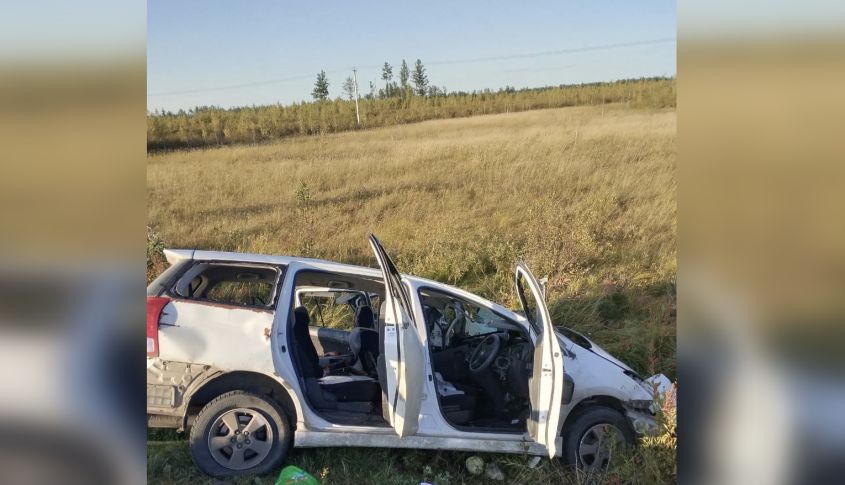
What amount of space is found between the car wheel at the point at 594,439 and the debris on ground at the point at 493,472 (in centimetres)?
45

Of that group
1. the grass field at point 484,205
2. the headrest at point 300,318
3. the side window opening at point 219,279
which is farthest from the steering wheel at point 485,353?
the grass field at point 484,205

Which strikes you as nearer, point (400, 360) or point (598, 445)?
point (400, 360)

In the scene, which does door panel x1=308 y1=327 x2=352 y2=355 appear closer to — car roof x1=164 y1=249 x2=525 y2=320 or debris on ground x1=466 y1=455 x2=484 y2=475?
car roof x1=164 y1=249 x2=525 y2=320

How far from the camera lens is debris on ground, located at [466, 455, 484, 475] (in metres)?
4.46

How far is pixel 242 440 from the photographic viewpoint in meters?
A: 4.09

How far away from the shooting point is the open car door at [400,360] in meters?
3.91

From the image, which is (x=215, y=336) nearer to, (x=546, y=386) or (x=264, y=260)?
(x=264, y=260)

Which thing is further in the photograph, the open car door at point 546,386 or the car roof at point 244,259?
the car roof at point 244,259

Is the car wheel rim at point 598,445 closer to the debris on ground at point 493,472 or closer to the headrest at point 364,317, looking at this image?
the debris on ground at point 493,472

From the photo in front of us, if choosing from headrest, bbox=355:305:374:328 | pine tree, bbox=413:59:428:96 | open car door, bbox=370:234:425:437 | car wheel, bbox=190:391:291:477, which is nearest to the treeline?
pine tree, bbox=413:59:428:96

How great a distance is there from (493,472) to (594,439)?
0.70m

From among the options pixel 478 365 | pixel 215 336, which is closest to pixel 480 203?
pixel 478 365
